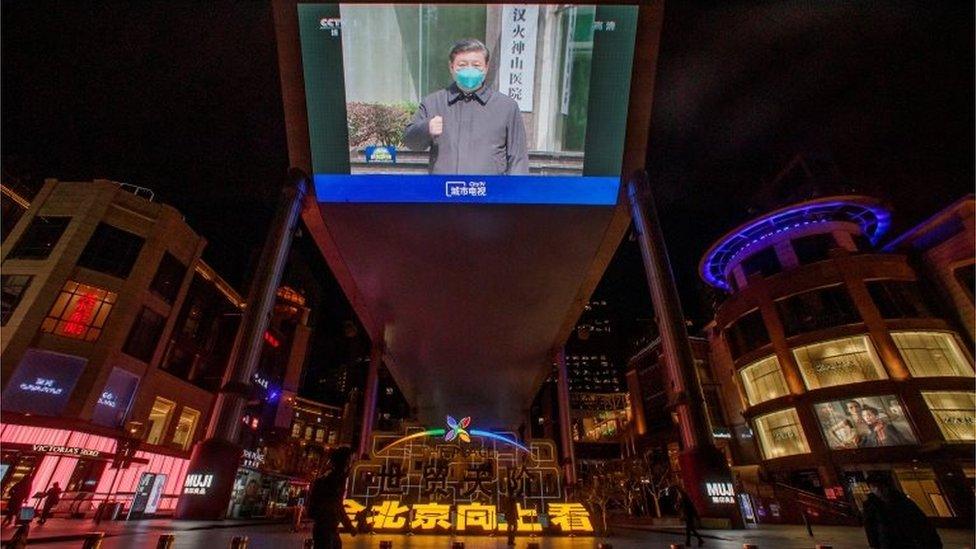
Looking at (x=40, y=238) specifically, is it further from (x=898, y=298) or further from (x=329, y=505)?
(x=898, y=298)

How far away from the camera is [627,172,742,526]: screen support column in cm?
894

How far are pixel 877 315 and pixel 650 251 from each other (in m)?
18.6

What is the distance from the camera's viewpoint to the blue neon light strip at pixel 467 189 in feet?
38.6

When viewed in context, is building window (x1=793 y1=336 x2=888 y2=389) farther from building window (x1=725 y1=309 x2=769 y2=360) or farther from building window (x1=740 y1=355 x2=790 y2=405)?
building window (x1=725 y1=309 x2=769 y2=360)

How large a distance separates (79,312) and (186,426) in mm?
8409

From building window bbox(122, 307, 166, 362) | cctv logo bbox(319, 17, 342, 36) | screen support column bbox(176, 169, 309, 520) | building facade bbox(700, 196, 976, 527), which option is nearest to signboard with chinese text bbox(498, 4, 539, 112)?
cctv logo bbox(319, 17, 342, 36)

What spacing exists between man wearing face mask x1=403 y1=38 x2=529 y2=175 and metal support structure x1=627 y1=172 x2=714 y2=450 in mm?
3514

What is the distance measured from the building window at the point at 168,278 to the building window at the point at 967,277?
38922 mm

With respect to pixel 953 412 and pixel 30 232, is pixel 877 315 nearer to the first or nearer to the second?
pixel 953 412

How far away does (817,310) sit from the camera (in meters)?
23.5

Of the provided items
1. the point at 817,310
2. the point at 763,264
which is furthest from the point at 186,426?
the point at 763,264

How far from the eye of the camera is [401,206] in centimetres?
1270

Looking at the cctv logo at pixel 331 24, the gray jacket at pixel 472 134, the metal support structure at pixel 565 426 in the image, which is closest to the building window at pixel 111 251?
the cctv logo at pixel 331 24

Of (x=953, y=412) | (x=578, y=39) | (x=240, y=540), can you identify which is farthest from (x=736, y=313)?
(x=240, y=540)
